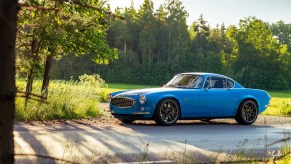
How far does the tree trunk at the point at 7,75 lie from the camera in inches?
91.0

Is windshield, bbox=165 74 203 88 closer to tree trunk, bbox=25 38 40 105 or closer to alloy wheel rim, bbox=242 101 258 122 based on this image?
alloy wheel rim, bbox=242 101 258 122

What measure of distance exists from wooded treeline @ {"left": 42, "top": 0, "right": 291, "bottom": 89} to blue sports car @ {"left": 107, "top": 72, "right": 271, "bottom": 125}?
77.4 meters

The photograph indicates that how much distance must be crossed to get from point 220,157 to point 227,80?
6.74 m

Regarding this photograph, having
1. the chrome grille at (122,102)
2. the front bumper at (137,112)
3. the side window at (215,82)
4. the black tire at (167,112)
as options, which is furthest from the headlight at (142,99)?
the side window at (215,82)

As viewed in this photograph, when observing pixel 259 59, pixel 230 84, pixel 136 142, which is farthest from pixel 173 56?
pixel 136 142

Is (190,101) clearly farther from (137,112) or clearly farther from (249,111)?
(249,111)

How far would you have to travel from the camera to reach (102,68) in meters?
99.4

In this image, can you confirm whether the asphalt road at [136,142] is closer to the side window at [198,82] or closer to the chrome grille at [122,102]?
the chrome grille at [122,102]

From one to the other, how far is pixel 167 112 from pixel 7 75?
35.1 feet

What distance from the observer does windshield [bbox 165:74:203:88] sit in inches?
541

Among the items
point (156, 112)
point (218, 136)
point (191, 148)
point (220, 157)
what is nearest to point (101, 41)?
point (156, 112)

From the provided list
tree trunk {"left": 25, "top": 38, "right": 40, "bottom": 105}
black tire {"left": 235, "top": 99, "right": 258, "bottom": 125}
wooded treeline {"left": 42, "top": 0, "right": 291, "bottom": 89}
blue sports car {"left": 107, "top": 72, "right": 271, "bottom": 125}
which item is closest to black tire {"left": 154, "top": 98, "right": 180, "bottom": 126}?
blue sports car {"left": 107, "top": 72, "right": 271, "bottom": 125}

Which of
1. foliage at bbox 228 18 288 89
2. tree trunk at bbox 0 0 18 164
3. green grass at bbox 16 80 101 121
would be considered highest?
foliage at bbox 228 18 288 89

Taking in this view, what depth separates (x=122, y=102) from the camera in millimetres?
13016
